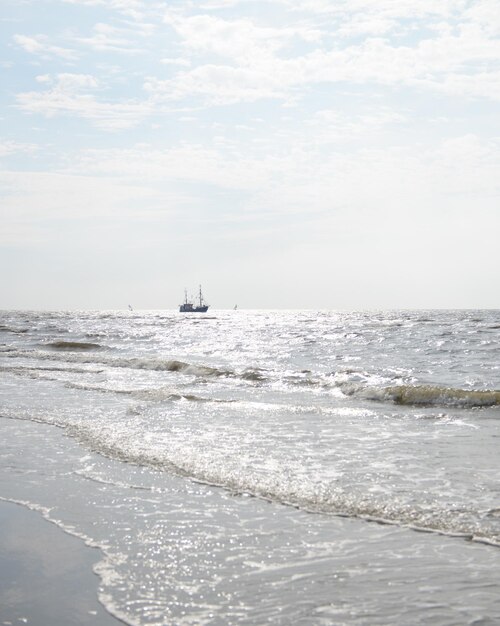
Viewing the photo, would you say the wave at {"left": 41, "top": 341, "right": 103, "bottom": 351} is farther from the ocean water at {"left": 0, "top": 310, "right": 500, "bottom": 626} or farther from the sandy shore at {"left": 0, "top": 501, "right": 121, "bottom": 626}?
the sandy shore at {"left": 0, "top": 501, "right": 121, "bottom": 626}

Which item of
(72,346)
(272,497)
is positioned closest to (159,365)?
(72,346)

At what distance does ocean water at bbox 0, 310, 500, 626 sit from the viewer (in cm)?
507

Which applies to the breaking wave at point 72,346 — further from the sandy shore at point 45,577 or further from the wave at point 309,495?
the sandy shore at point 45,577

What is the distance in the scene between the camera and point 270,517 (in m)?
7.16

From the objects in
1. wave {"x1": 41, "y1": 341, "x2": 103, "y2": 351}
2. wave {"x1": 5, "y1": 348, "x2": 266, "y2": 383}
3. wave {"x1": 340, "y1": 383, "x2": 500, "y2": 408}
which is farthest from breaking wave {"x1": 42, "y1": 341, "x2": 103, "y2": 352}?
wave {"x1": 340, "y1": 383, "x2": 500, "y2": 408}

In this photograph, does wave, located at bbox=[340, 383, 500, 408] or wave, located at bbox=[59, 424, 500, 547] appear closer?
wave, located at bbox=[59, 424, 500, 547]

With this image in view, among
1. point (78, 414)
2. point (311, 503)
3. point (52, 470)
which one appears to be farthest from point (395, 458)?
point (78, 414)

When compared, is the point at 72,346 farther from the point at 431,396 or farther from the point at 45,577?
the point at 45,577

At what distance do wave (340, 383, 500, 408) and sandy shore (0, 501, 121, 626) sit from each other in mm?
13429

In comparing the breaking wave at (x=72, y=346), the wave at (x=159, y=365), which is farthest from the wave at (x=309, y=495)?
the breaking wave at (x=72, y=346)

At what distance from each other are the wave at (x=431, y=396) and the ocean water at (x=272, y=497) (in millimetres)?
69

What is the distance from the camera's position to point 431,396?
742 inches

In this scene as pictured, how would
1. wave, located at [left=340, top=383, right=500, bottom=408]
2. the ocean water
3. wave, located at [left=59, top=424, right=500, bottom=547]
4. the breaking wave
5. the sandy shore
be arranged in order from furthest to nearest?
the breaking wave, wave, located at [left=340, top=383, right=500, bottom=408], wave, located at [left=59, top=424, right=500, bottom=547], the ocean water, the sandy shore

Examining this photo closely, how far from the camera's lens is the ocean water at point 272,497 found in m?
5.07
